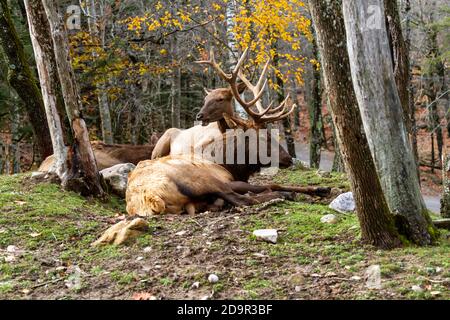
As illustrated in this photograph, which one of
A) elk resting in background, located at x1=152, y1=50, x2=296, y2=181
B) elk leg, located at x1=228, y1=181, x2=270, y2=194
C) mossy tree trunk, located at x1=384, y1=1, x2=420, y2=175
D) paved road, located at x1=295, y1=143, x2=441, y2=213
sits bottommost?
paved road, located at x1=295, y1=143, x2=441, y2=213

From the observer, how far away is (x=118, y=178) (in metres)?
8.73

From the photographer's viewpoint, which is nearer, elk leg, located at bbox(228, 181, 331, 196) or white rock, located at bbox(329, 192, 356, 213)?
white rock, located at bbox(329, 192, 356, 213)

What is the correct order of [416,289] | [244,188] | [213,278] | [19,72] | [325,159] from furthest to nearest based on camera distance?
[325,159] < [19,72] < [244,188] < [213,278] < [416,289]

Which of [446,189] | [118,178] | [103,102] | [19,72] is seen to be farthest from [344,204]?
[103,102]

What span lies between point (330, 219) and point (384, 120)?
1.35 meters

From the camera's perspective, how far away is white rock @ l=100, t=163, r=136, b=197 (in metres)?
8.61

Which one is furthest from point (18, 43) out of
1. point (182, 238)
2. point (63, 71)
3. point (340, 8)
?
point (340, 8)

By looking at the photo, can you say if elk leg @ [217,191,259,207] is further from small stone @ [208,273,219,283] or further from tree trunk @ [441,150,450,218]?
small stone @ [208,273,219,283]

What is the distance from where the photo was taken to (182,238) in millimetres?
5594

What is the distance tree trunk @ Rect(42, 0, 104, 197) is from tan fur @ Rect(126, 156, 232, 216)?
23.8 inches

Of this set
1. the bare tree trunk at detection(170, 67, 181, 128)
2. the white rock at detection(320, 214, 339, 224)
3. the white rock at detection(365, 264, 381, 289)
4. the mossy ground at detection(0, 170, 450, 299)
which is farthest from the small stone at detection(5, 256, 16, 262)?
the bare tree trunk at detection(170, 67, 181, 128)

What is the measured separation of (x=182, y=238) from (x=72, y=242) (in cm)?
115

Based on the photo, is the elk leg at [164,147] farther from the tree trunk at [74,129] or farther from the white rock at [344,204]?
the white rock at [344,204]

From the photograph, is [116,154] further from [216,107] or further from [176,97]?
[176,97]
